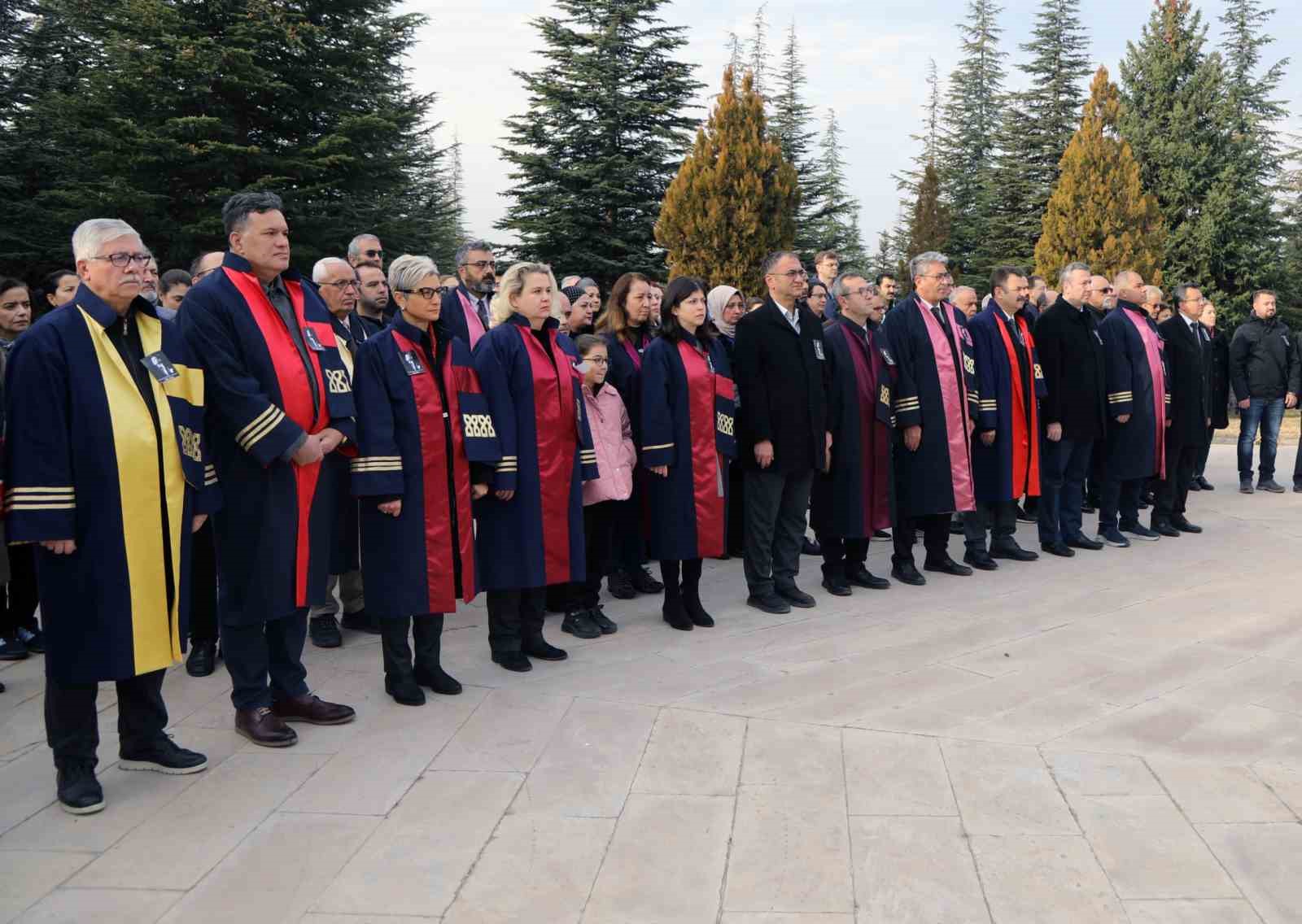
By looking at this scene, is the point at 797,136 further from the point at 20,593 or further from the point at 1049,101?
the point at 20,593

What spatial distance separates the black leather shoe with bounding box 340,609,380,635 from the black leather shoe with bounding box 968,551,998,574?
3764 mm

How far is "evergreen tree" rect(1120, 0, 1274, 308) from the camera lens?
2922 centimetres

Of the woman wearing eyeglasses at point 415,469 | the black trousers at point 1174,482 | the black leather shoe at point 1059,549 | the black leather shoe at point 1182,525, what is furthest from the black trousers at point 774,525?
the black leather shoe at point 1182,525

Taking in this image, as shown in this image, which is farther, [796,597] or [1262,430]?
[1262,430]

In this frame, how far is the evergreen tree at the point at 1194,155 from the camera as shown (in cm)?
2922

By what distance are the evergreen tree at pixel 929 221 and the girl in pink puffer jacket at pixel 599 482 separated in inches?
1261

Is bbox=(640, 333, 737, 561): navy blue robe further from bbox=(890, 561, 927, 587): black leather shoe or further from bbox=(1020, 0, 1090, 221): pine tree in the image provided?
bbox=(1020, 0, 1090, 221): pine tree

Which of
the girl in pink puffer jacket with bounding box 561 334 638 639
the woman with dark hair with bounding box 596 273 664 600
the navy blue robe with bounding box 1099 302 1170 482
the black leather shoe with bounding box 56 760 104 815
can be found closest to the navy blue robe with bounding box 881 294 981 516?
the woman with dark hair with bounding box 596 273 664 600

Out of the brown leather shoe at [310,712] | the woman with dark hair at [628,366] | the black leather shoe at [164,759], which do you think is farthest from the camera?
the woman with dark hair at [628,366]

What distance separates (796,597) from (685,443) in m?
1.25

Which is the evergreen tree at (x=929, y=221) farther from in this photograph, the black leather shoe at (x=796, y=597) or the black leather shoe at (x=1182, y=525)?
the black leather shoe at (x=796, y=597)

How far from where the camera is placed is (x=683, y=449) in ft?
19.6

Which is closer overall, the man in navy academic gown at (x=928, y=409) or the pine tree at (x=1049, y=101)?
the man in navy academic gown at (x=928, y=409)

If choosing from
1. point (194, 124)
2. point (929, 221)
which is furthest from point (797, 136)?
point (194, 124)
